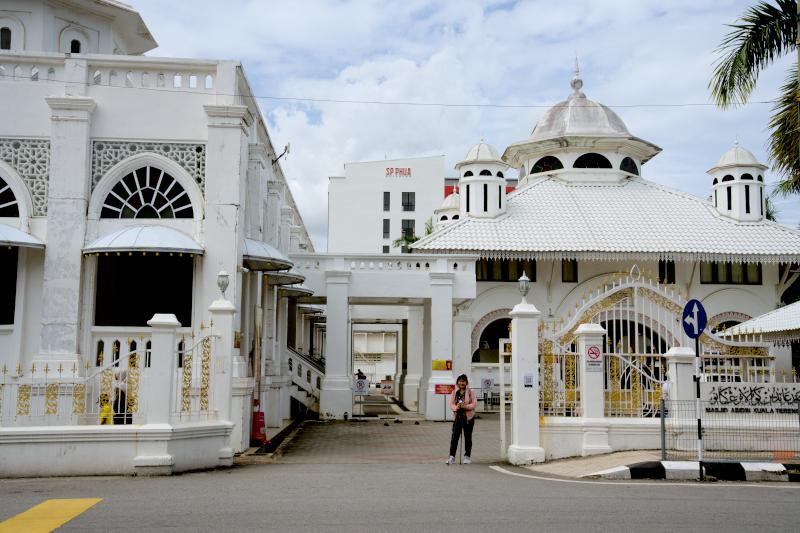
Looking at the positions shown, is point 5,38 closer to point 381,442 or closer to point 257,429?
point 257,429

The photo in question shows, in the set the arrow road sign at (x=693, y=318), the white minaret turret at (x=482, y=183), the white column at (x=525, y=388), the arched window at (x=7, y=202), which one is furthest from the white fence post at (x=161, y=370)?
the white minaret turret at (x=482, y=183)

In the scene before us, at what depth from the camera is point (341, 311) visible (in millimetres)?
23000

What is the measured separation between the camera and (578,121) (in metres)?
33.4

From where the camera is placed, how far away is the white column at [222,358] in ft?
40.6

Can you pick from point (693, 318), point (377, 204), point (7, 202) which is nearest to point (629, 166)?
point (693, 318)

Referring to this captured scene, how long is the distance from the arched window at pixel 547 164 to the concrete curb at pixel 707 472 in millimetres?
22913

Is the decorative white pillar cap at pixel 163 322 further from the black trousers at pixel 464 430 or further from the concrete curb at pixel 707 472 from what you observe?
the concrete curb at pixel 707 472

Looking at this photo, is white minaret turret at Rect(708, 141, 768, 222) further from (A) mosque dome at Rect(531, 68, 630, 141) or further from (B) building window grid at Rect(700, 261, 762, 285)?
(A) mosque dome at Rect(531, 68, 630, 141)

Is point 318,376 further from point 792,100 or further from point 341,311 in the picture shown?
point 792,100

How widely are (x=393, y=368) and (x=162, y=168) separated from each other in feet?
Result: 141

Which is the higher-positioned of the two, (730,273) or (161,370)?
(730,273)

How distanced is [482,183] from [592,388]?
57.2 ft

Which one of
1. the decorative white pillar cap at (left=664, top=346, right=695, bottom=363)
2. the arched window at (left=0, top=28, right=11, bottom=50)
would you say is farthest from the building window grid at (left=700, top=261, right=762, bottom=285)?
the arched window at (left=0, top=28, right=11, bottom=50)

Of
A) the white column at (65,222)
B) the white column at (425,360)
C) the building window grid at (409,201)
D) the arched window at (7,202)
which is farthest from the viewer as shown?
the building window grid at (409,201)
